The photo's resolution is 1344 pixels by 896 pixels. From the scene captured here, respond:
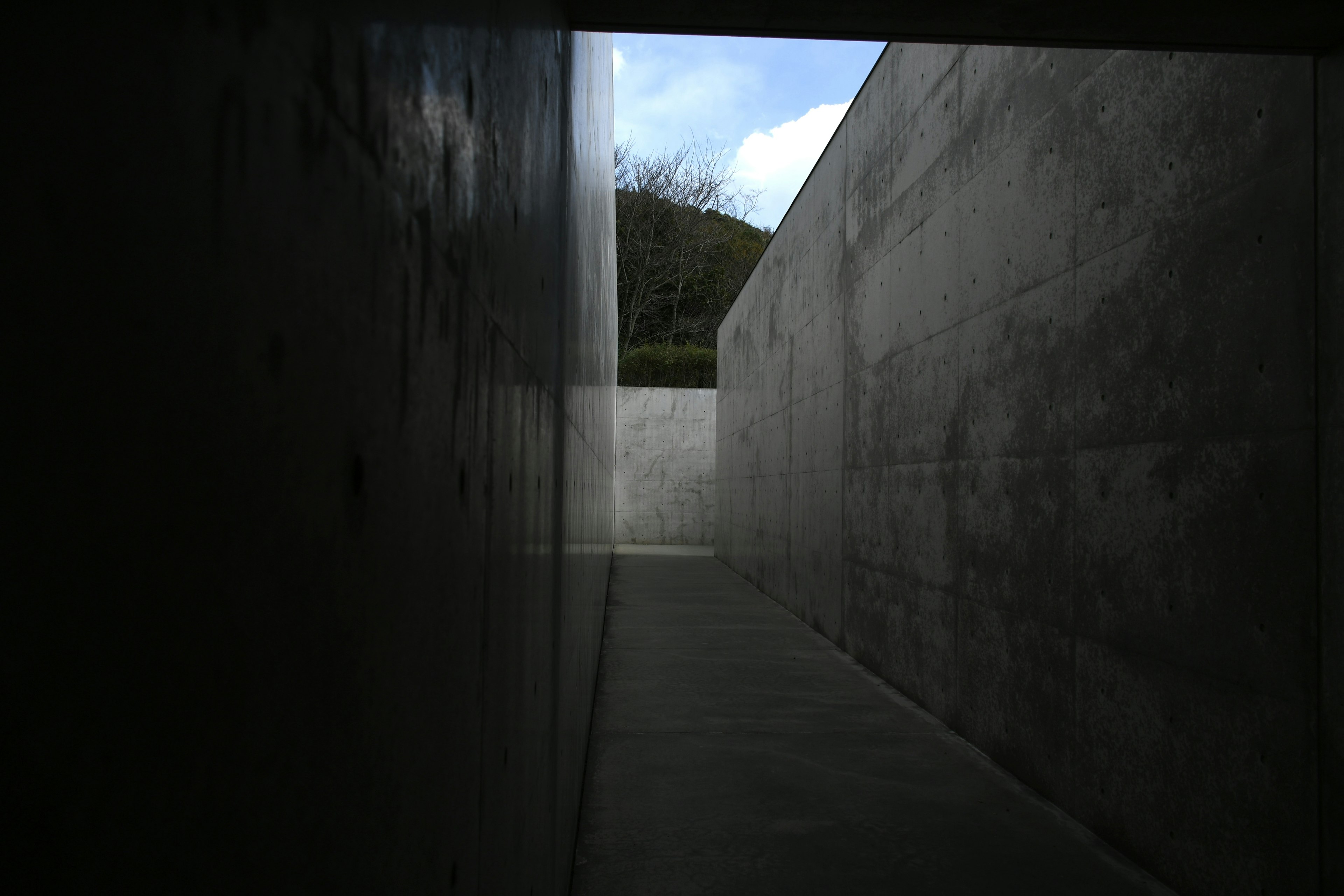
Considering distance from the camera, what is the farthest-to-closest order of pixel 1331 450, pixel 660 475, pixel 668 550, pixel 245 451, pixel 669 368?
pixel 669 368
pixel 660 475
pixel 668 550
pixel 1331 450
pixel 245 451

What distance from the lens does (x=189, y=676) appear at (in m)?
0.46

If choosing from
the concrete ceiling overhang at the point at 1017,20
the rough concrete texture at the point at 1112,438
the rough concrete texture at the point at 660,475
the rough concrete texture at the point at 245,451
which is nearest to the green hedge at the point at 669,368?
the rough concrete texture at the point at 660,475

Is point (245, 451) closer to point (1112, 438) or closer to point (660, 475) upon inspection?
point (1112, 438)

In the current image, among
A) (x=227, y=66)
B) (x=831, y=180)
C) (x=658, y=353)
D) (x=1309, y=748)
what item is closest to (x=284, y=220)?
(x=227, y=66)

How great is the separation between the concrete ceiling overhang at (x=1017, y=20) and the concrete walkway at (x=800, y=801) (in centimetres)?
280

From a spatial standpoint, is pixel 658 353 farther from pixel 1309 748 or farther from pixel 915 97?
pixel 1309 748

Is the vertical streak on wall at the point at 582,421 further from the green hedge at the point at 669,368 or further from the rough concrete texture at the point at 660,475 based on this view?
the green hedge at the point at 669,368

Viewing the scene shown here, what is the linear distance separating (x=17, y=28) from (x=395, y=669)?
584 millimetres

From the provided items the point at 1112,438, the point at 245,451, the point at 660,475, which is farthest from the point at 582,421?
the point at 660,475

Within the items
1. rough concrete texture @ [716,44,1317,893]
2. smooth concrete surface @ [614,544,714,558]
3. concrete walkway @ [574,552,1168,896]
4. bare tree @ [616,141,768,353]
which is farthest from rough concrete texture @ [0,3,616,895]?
bare tree @ [616,141,768,353]

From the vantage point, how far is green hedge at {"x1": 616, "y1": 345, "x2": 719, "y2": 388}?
2512 centimetres

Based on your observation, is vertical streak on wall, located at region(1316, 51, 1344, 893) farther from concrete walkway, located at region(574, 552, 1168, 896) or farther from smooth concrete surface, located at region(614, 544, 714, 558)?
smooth concrete surface, located at region(614, 544, 714, 558)

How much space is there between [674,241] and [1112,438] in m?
27.2

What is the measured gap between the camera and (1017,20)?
2770 millimetres
